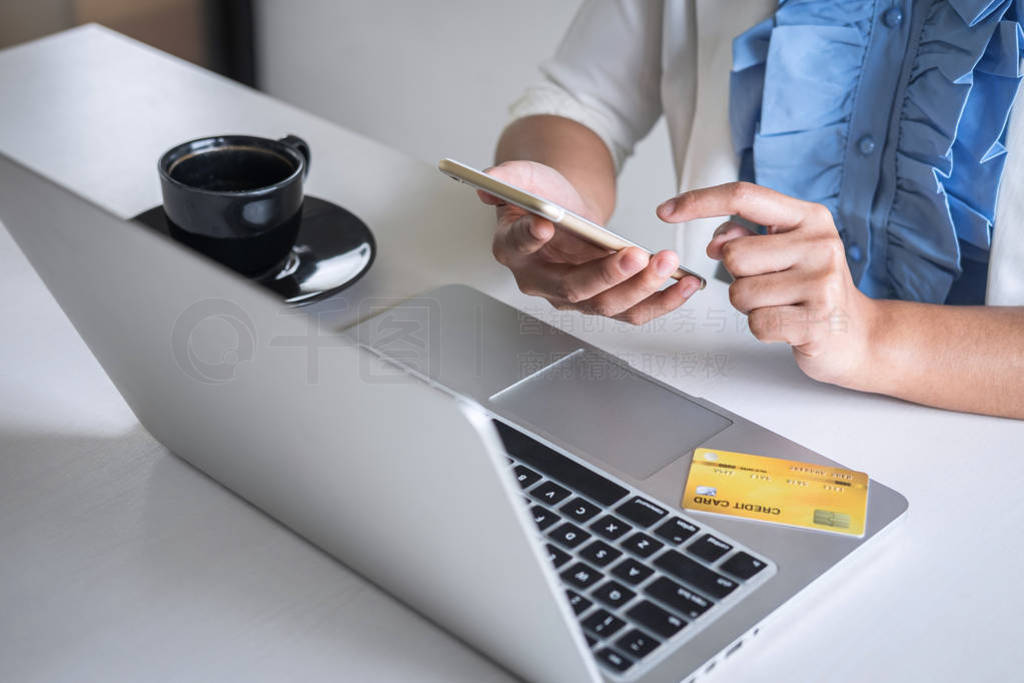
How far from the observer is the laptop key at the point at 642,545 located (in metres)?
0.51

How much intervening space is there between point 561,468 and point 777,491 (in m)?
0.12

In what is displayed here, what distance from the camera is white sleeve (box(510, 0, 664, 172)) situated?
105cm

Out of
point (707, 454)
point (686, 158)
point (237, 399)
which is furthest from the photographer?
point (686, 158)

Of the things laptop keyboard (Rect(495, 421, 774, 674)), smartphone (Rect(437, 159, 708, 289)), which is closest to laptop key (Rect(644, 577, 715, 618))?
laptop keyboard (Rect(495, 421, 774, 674))

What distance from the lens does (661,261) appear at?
667 millimetres

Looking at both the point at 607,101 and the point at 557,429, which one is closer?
the point at 557,429

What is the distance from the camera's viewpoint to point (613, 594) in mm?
484

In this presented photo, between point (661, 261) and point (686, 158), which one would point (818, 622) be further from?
point (686, 158)

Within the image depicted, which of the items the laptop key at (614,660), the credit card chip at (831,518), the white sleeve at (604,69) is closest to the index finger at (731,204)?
the credit card chip at (831,518)

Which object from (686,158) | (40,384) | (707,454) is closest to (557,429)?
(707,454)

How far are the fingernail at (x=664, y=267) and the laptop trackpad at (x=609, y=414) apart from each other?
0.07 m

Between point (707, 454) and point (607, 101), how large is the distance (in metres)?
0.57

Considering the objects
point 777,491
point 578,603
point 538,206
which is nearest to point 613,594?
point 578,603

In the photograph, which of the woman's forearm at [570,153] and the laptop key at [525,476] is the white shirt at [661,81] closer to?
the woman's forearm at [570,153]
